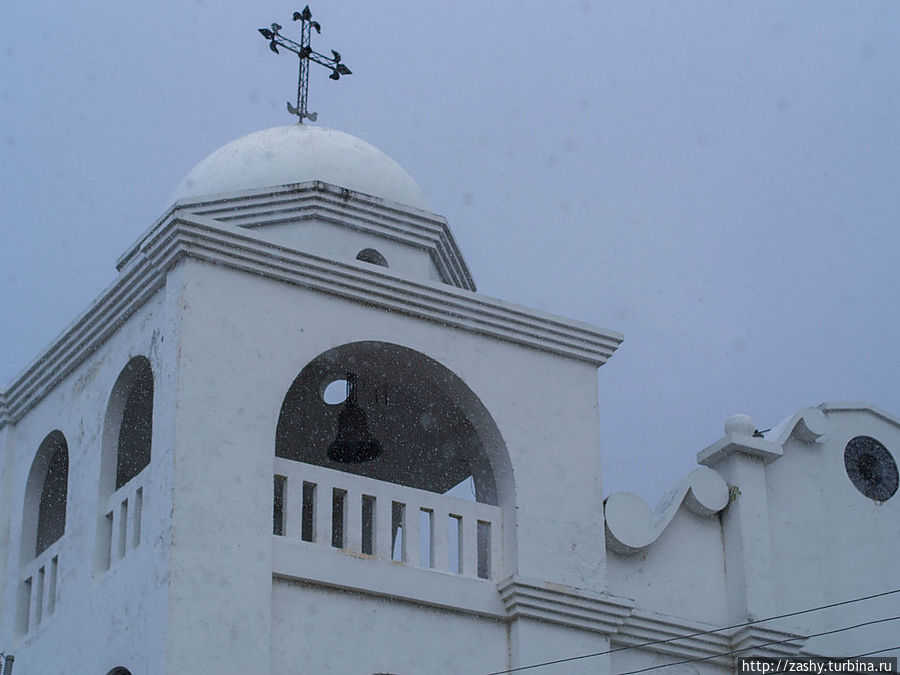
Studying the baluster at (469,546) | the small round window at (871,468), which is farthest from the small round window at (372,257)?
the small round window at (871,468)

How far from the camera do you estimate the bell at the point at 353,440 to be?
1459 cm

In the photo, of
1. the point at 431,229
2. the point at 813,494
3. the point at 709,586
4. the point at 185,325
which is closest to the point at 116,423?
the point at 185,325

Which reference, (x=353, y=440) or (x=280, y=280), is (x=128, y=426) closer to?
(x=353, y=440)

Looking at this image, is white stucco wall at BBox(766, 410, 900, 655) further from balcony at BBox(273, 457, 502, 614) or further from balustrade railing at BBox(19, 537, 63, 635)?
balustrade railing at BBox(19, 537, 63, 635)

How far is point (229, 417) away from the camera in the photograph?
501 inches

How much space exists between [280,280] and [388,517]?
214 cm

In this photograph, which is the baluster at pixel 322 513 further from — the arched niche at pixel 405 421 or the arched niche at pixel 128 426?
the arched niche at pixel 128 426

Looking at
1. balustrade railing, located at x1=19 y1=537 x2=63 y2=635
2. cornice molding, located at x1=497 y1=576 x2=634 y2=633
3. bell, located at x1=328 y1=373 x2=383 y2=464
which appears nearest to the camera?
cornice molding, located at x1=497 y1=576 x2=634 y2=633

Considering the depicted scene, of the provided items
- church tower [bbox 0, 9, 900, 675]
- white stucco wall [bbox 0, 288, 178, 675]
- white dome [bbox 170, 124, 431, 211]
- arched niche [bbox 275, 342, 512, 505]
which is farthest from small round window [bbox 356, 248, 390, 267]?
white stucco wall [bbox 0, 288, 178, 675]

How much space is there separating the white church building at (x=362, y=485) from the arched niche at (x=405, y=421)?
3 centimetres

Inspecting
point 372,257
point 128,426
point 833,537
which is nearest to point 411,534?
point 372,257

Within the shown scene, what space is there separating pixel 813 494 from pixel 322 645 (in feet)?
17.0

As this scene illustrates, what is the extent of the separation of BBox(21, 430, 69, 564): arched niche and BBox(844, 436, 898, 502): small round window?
7.32 meters

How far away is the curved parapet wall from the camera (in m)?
14.3
